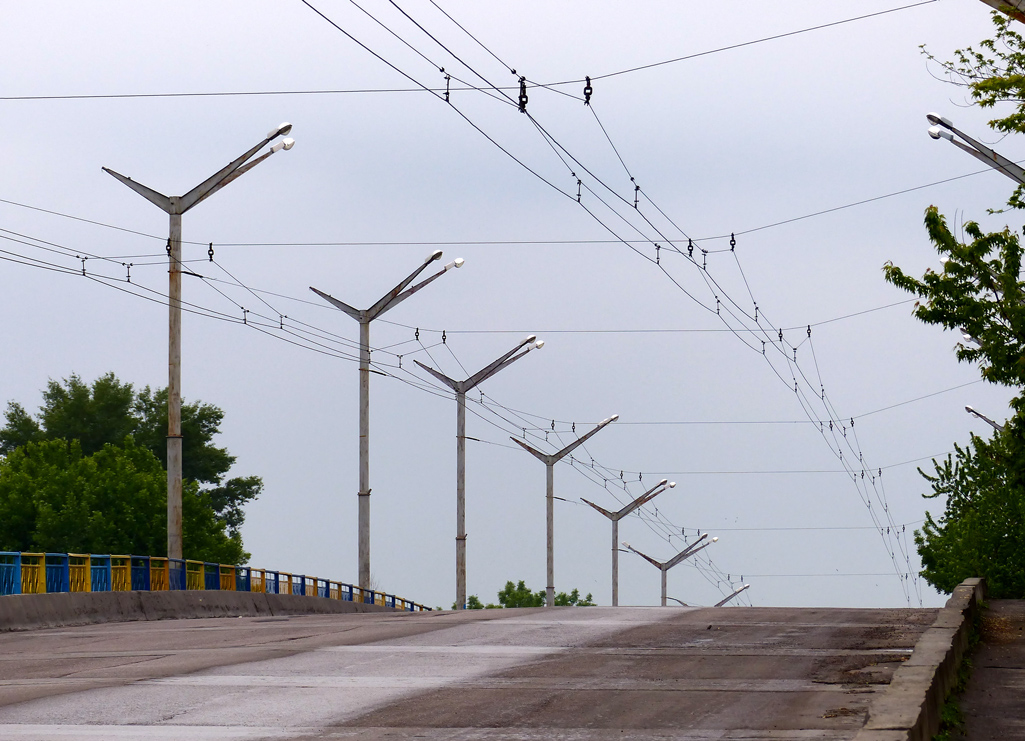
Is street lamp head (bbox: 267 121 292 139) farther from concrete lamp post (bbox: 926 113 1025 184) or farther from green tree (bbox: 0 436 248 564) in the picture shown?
green tree (bbox: 0 436 248 564)

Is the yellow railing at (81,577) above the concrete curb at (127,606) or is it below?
above

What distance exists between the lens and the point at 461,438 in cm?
5075

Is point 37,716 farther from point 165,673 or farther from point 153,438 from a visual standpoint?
point 153,438

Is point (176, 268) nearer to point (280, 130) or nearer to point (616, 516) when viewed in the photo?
point (280, 130)

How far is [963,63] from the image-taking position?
19.3m

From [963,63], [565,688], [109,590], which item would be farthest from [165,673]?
[109,590]

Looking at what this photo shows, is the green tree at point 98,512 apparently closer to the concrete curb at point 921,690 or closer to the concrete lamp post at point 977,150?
the concrete lamp post at point 977,150

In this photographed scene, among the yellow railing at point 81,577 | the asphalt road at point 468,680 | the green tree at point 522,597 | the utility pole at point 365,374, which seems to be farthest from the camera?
the green tree at point 522,597

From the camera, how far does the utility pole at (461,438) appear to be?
4894cm

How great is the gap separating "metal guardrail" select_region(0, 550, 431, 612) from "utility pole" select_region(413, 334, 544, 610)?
6.40 metres

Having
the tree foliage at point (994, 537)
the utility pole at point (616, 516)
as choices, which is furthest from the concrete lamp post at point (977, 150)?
the utility pole at point (616, 516)

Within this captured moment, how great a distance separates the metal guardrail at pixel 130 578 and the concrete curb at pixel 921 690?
49.0 feet

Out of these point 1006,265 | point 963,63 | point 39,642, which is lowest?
point 39,642

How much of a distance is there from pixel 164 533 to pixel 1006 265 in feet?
223
